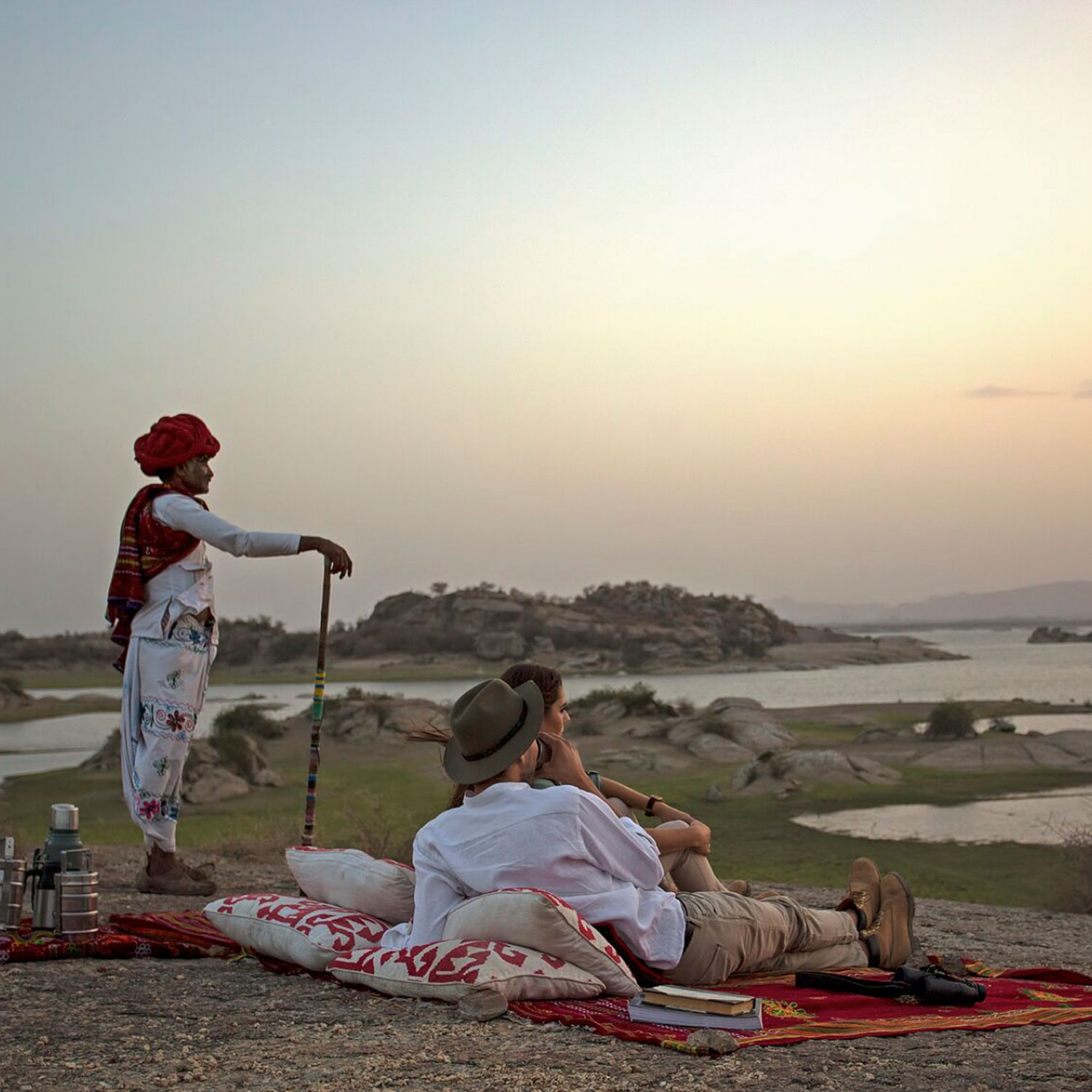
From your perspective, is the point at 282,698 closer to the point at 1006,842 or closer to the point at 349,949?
the point at 1006,842

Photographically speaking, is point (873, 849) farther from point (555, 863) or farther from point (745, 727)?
point (555, 863)

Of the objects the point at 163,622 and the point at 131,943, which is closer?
the point at 131,943

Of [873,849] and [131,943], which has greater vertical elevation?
[131,943]

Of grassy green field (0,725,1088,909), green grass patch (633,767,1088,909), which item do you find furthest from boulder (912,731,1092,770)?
green grass patch (633,767,1088,909)

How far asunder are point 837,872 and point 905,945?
4298mm

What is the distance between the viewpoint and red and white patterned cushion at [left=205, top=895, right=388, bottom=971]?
16.4 ft

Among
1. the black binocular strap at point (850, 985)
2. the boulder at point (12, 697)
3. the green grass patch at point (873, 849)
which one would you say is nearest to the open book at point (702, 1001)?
the black binocular strap at point (850, 985)

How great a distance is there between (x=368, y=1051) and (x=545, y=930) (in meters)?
0.75

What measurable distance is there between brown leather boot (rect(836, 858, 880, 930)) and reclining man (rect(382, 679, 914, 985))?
0.61 m

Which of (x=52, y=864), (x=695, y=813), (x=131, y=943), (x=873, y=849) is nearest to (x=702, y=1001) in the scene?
(x=131, y=943)

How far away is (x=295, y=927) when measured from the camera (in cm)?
516

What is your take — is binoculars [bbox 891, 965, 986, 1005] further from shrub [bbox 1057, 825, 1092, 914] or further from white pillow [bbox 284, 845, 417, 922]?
shrub [bbox 1057, 825, 1092, 914]

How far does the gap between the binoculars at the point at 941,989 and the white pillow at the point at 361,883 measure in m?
1.78

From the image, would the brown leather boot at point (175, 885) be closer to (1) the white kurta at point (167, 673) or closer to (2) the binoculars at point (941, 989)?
(1) the white kurta at point (167, 673)
